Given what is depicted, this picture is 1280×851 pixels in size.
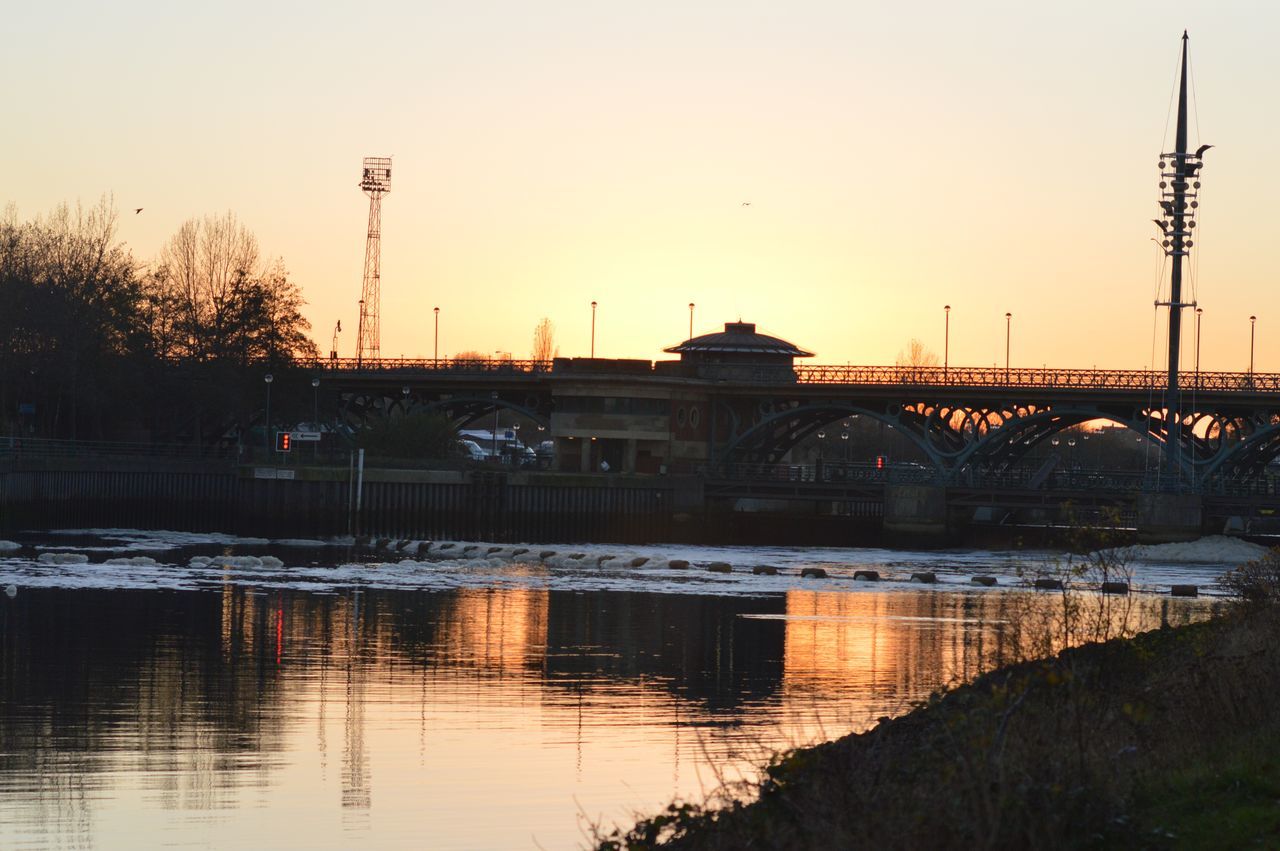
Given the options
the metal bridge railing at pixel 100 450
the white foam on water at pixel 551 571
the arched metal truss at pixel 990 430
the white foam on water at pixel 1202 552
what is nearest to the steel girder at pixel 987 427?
the arched metal truss at pixel 990 430

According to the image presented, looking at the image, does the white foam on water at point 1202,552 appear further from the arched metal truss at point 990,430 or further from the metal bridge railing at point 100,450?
the metal bridge railing at point 100,450

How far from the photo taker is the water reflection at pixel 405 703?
21.2 meters

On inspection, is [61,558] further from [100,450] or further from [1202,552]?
[1202,552]

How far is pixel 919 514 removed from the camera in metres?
100

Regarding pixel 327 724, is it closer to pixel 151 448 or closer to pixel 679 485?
pixel 679 485

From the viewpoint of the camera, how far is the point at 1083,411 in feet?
336

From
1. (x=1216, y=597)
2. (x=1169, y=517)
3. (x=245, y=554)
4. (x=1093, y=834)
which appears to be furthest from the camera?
(x=1169, y=517)

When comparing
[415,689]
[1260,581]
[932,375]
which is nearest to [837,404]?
[932,375]

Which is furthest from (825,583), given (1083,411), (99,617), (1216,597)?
(1083,411)

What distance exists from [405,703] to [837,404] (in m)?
82.3

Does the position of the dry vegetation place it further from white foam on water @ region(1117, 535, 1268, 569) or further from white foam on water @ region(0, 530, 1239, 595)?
white foam on water @ region(1117, 535, 1268, 569)

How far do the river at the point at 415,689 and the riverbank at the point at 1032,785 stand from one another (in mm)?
3830

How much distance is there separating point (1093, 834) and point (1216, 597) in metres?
50.1

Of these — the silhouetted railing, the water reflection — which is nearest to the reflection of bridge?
the silhouetted railing
